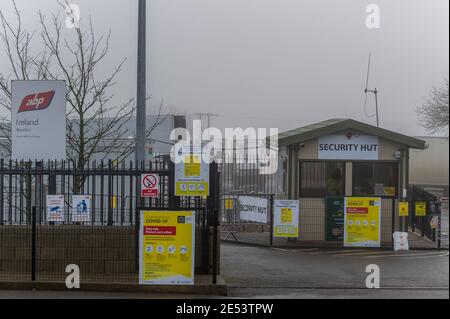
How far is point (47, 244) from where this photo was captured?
11.0 meters

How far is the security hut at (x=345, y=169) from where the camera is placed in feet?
56.9

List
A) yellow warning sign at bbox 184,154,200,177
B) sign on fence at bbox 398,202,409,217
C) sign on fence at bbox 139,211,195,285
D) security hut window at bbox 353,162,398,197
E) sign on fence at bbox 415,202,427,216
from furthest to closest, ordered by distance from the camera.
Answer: sign on fence at bbox 415,202,427,216
security hut window at bbox 353,162,398,197
sign on fence at bbox 398,202,409,217
yellow warning sign at bbox 184,154,200,177
sign on fence at bbox 139,211,195,285

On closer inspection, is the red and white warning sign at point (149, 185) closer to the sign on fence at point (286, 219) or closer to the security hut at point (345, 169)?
the sign on fence at point (286, 219)

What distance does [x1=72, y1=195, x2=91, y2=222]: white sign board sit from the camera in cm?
1113

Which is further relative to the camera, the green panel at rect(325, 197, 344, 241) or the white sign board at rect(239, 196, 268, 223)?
the white sign board at rect(239, 196, 268, 223)

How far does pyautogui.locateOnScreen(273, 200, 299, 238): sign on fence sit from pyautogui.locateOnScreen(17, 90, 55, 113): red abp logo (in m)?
7.08

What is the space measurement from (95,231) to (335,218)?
784 cm

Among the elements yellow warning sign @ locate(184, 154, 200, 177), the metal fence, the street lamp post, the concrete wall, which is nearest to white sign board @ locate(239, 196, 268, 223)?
the street lamp post

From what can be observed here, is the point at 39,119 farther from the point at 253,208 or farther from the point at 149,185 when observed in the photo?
the point at 253,208

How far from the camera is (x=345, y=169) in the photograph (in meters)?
17.4

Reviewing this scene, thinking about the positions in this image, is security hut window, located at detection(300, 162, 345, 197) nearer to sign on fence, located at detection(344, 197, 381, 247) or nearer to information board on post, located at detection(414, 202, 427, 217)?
sign on fence, located at detection(344, 197, 381, 247)

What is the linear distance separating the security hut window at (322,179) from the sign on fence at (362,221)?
40.2 inches

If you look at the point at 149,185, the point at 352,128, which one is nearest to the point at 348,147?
the point at 352,128

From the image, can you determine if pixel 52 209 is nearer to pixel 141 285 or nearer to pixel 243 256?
pixel 141 285
